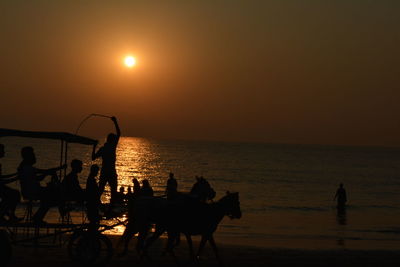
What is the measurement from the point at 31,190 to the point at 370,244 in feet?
62.7

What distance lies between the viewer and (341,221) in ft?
138

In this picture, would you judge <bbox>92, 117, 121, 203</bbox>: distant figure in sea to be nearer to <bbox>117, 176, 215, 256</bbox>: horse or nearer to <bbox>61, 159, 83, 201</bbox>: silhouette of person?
<bbox>61, 159, 83, 201</bbox>: silhouette of person

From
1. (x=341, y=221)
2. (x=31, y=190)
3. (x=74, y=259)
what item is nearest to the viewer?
(x=31, y=190)

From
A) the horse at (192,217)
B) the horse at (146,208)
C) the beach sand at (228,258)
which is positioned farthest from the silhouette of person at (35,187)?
the horse at (192,217)

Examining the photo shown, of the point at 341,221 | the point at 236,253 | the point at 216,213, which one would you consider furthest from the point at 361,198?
the point at 216,213

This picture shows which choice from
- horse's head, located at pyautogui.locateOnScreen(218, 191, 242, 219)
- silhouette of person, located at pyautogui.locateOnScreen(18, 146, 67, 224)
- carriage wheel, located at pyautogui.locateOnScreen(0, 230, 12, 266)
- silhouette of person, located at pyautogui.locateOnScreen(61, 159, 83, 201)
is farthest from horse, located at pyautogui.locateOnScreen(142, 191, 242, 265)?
carriage wheel, located at pyautogui.locateOnScreen(0, 230, 12, 266)

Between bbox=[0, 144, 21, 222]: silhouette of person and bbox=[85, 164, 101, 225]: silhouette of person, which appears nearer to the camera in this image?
bbox=[0, 144, 21, 222]: silhouette of person

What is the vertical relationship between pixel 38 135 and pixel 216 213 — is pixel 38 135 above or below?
above

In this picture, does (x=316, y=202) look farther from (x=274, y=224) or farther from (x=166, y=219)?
(x=166, y=219)

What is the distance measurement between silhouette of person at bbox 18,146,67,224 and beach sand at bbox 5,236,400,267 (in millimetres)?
1918

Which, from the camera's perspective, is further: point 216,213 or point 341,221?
point 341,221

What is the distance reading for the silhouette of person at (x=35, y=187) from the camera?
13.5 metres

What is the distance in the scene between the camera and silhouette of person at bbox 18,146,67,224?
13.5 m

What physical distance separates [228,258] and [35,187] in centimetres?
683
